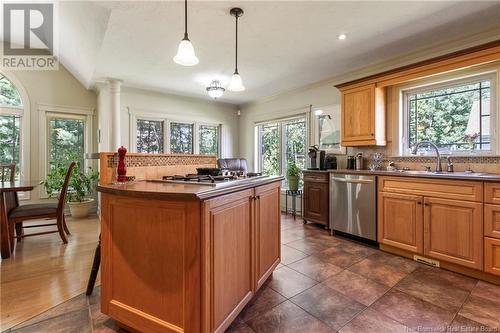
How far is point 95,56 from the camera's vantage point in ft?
11.0

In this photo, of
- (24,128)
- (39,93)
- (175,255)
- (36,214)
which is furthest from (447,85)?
(24,128)

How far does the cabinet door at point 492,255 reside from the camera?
2150 millimetres

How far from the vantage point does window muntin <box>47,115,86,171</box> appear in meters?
4.73

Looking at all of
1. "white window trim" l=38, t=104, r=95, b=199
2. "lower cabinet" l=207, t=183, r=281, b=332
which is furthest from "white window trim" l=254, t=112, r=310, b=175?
"white window trim" l=38, t=104, r=95, b=199

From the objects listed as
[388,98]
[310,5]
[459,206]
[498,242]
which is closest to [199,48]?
[310,5]

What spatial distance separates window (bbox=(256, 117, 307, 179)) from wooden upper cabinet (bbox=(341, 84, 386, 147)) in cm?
121

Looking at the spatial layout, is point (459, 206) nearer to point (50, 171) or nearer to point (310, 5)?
point (310, 5)

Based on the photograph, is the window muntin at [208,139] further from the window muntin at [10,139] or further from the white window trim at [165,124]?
the window muntin at [10,139]

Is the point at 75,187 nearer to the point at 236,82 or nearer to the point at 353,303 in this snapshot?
the point at 236,82

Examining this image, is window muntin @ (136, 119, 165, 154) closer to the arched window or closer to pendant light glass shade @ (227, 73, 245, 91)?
the arched window

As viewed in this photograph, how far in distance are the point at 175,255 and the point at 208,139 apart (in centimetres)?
484

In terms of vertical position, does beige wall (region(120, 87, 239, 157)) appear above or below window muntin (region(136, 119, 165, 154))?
above

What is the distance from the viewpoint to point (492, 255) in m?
2.18

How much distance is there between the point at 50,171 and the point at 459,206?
6.16 m
